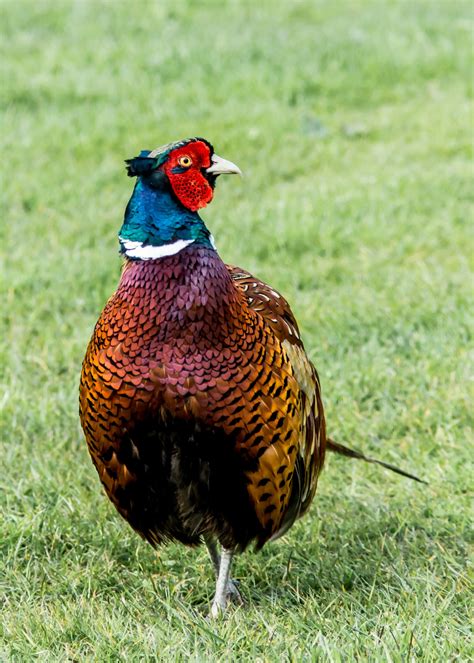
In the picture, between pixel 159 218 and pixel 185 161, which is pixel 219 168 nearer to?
pixel 185 161

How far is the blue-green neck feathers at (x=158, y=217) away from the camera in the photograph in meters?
2.75

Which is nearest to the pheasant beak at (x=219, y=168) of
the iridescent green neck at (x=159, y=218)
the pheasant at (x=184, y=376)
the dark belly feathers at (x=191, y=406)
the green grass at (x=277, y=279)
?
the pheasant at (x=184, y=376)

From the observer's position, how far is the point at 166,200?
276cm

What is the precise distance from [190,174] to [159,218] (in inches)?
5.3

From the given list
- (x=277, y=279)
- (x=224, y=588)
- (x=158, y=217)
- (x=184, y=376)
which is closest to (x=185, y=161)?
(x=158, y=217)

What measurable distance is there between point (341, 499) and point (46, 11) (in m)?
6.16

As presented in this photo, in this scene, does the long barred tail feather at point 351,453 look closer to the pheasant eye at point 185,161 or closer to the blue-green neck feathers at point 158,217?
the blue-green neck feathers at point 158,217

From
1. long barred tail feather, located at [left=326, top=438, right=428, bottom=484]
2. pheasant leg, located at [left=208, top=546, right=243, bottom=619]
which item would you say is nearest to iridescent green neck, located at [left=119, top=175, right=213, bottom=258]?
pheasant leg, located at [left=208, top=546, right=243, bottom=619]

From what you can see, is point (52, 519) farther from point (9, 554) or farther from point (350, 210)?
point (350, 210)

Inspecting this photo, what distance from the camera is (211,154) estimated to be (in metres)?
2.84

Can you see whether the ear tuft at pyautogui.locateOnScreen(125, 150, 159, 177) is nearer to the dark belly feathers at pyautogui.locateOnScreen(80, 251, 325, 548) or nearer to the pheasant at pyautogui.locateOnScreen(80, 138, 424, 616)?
the pheasant at pyautogui.locateOnScreen(80, 138, 424, 616)

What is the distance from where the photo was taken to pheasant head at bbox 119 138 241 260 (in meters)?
2.74

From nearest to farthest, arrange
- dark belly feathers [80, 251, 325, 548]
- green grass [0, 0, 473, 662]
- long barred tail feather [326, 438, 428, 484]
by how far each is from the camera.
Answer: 1. dark belly feathers [80, 251, 325, 548]
2. green grass [0, 0, 473, 662]
3. long barred tail feather [326, 438, 428, 484]

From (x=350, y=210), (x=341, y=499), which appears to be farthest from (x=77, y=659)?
(x=350, y=210)
